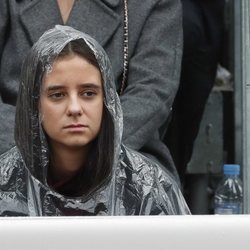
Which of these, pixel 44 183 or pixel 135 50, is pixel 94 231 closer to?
pixel 44 183

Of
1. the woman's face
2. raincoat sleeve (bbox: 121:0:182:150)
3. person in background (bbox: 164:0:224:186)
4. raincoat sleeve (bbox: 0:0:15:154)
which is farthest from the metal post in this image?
the woman's face

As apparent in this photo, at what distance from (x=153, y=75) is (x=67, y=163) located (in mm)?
986

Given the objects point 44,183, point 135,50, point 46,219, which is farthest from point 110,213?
point 135,50

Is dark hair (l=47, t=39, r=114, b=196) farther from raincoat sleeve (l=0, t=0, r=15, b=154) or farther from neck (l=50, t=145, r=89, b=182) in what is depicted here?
raincoat sleeve (l=0, t=0, r=15, b=154)

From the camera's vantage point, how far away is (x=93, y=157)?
9.87 ft

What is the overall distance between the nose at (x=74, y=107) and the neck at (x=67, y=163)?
0.34ft

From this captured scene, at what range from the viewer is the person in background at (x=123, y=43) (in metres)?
3.88

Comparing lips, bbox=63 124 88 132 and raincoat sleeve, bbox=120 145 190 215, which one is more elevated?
lips, bbox=63 124 88 132

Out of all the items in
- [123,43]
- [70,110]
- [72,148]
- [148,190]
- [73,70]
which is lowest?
[148,190]

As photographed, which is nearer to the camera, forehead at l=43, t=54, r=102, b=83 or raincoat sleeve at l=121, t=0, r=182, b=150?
forehead at l=43, t=54, r=102, b=83

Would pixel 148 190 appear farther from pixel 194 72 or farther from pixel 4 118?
pixel 194 72

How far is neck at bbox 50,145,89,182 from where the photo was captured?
3.01 meters

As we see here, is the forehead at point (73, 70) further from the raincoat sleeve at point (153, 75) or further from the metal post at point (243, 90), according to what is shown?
the metal post at point (243, 90)

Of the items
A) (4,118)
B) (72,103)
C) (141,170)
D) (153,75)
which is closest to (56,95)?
(72,103)
